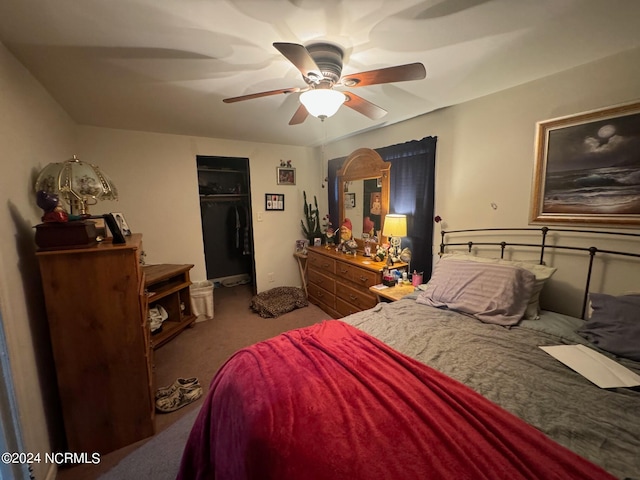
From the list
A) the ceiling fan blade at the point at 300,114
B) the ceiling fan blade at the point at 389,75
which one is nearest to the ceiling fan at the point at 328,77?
the ceiling fan blade at the point at 389,75

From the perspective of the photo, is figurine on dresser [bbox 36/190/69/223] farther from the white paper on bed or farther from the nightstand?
the white paper on bed

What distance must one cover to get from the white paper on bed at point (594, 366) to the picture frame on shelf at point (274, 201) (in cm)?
339

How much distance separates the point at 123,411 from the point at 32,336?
2.24ft

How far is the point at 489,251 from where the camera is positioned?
7.15 feet

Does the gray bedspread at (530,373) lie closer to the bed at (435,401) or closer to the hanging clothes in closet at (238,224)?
the bed at (435,401)

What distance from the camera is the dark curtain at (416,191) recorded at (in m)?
2.52

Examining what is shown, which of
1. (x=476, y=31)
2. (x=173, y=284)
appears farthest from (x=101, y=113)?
(x=476, y=31)

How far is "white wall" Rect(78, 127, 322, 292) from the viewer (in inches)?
116

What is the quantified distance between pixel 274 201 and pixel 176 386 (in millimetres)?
2625

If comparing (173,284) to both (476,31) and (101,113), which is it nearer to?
(101,113)

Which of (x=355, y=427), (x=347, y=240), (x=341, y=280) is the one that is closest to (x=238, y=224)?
(x=347, y=240)

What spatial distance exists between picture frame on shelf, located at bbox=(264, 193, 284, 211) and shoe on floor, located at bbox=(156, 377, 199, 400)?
2.43 meters

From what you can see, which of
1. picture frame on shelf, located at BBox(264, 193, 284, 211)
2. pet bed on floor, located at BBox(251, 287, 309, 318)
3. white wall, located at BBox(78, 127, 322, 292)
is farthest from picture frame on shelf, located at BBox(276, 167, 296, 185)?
pet bed on floor, located at BBox(251, 287, 309, 318)

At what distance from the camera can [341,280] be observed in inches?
123
